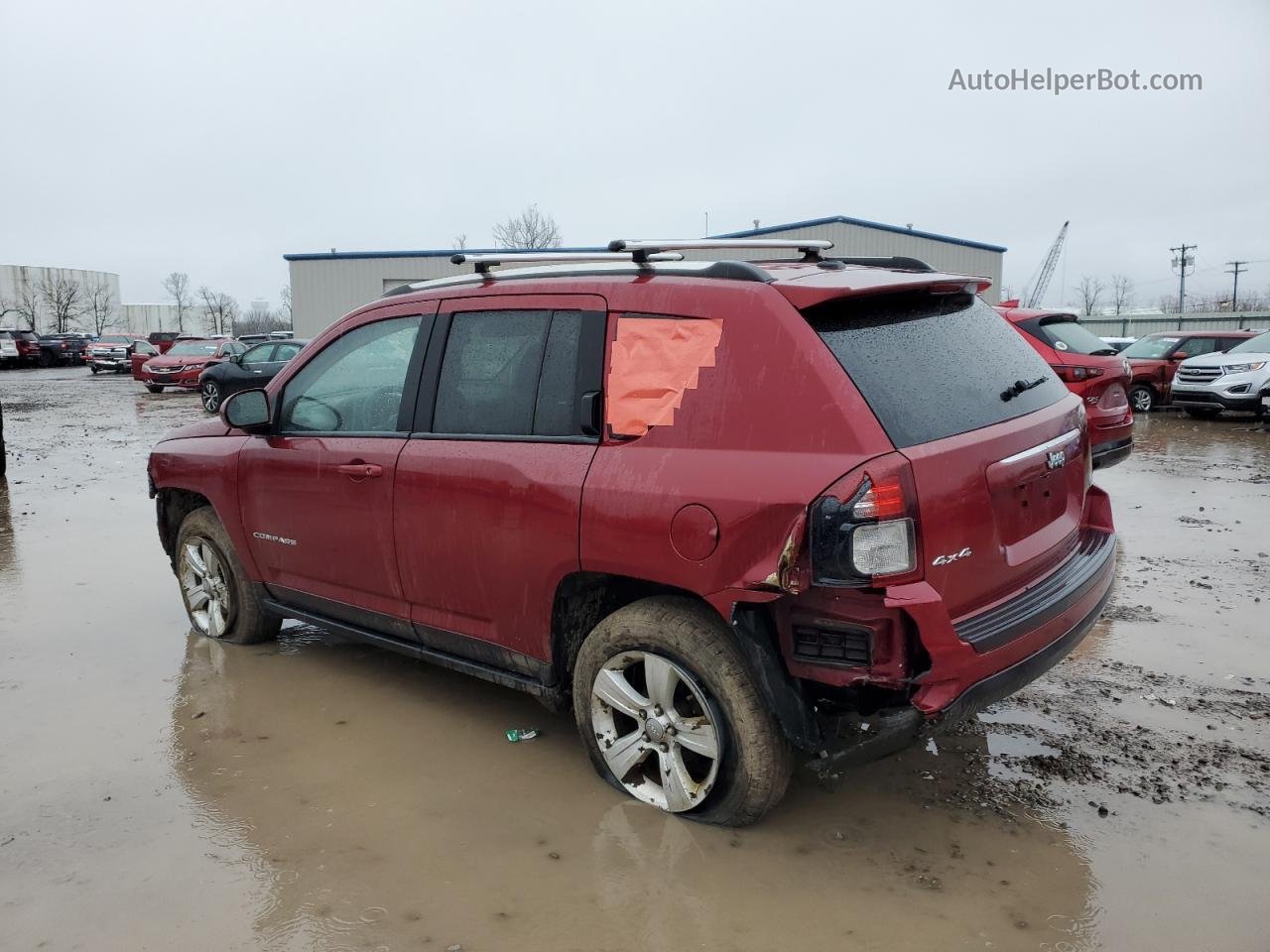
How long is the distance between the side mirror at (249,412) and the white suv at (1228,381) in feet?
54.2

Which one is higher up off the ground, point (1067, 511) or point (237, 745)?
point (1067, 511)

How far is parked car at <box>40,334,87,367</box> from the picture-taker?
43969 millimetres

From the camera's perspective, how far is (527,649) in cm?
367

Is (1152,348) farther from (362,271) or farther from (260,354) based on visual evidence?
(362,271)

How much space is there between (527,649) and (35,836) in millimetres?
1777

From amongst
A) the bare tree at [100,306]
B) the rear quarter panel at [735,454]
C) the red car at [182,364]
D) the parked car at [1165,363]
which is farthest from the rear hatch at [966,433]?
the bare tree at [100,306]

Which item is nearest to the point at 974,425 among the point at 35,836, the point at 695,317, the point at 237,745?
the point at 695,317

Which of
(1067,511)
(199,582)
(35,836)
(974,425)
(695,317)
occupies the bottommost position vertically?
(35,836)

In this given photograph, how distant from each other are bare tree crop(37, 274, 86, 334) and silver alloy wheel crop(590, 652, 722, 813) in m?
93.3

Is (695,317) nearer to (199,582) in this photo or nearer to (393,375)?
(393,375)

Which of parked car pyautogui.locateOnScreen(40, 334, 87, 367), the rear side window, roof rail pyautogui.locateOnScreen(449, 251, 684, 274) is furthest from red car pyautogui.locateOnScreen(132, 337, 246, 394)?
the rear side window

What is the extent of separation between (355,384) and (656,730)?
82.9 inches

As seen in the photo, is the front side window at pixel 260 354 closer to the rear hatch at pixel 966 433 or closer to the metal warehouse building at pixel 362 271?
the metal warehouse building at pixel 362 271

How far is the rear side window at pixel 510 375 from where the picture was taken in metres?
3.54
